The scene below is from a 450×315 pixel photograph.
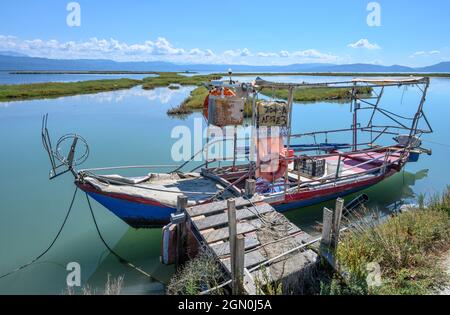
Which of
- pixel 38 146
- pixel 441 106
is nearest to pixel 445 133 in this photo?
pixel 441 106

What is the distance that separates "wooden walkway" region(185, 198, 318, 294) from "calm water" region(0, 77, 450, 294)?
153 centimetres

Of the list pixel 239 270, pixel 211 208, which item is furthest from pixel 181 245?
pixel 239 270

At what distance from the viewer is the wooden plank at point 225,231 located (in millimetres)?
5664

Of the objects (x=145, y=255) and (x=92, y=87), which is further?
(x=92, y=87)

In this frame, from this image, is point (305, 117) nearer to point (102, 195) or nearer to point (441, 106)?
point (441, 106)

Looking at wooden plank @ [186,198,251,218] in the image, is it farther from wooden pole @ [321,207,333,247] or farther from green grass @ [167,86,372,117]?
green grass @ [167,86,372,117]

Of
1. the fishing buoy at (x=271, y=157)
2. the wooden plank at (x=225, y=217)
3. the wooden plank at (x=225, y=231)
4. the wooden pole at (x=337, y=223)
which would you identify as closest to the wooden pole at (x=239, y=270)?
the wooden plank at (x=225, y=231)

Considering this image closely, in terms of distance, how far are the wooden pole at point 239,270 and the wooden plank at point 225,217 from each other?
1.74m

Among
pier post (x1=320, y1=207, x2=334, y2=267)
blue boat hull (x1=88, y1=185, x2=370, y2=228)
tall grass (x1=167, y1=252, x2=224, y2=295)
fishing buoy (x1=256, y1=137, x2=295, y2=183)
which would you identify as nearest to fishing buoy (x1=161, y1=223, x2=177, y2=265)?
blue boat hull (x1=88, y1=185, x2=370, y2=228)

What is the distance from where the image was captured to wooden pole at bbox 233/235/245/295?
414 cm

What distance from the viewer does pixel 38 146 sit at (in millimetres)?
15445

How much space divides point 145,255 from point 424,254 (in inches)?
217

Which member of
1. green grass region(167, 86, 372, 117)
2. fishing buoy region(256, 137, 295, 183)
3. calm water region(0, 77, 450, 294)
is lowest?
calm water region(0, 77, 450, 294)

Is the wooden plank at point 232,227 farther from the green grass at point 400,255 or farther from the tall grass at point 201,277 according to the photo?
the green grass at point 400,255
